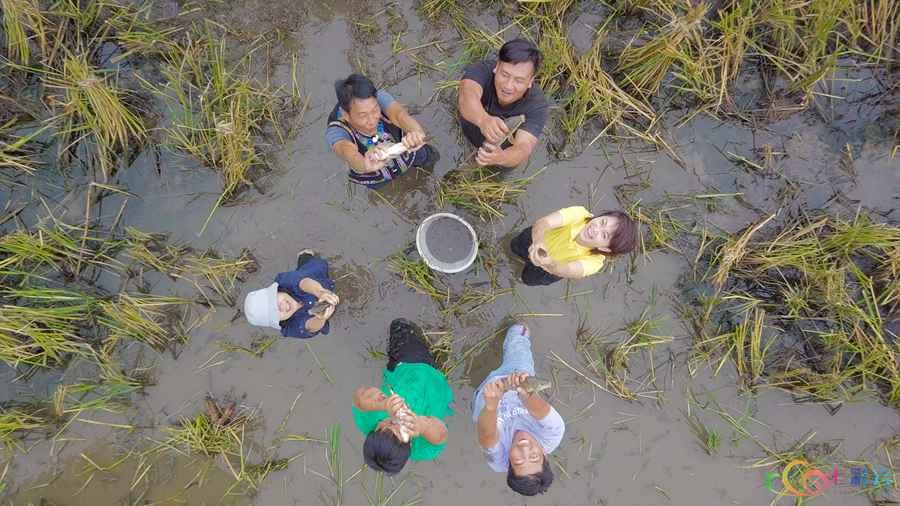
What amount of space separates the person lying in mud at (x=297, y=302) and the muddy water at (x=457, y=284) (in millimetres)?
315

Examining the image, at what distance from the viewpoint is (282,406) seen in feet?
9.66

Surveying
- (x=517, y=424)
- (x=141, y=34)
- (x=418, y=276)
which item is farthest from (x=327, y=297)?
(x=141, y=34)

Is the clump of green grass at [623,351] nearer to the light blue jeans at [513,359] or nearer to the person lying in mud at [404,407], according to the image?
the light blue jeans at [513,359]

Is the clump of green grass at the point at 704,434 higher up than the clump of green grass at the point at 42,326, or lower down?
lower down

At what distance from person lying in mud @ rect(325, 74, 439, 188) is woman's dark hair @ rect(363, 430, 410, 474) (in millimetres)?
1308

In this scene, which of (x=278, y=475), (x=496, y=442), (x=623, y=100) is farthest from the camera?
(x=623, y=100)

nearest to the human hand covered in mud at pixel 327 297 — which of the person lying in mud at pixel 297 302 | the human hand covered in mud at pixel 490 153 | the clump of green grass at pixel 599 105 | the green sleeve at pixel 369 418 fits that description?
the person lying in mud at pixel 297 302

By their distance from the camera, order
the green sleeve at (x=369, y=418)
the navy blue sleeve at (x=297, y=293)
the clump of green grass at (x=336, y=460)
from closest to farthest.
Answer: the green sleeve at (x=369, y=418) < the navy blue sleeve at (x=297, y=293) < the clump of green grass at (x=336, y=460)

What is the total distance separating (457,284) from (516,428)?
931mm

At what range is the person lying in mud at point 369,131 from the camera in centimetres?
230

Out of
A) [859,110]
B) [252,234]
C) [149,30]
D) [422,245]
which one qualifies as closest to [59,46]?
[149,30]

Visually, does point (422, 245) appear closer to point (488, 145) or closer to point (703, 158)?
point (488, 145)

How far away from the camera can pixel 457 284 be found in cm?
306

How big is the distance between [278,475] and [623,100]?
3130 mm
